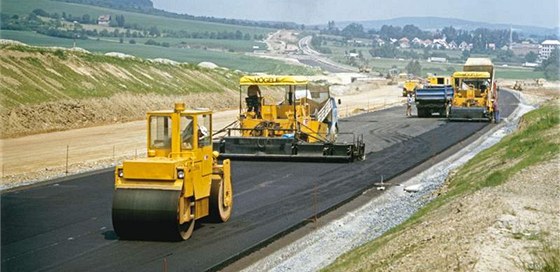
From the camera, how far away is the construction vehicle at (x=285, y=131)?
29734 millimetres

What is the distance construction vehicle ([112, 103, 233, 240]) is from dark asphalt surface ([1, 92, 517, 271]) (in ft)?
1.13

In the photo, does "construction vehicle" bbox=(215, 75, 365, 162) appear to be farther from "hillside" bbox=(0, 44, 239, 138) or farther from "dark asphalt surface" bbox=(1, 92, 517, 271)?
"hillside" bbox=(0, 44, 239, 138)

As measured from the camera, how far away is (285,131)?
3048 cm

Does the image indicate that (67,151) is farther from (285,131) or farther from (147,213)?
(147,213)

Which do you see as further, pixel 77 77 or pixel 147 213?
pixel 77 77

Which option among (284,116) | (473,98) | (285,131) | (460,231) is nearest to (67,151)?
(284,116)

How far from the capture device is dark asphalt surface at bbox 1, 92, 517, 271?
578 inches

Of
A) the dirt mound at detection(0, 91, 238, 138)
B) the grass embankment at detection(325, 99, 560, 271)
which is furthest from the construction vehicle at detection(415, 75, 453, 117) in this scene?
the grass embankment at detection(325, 99, 560, 271)

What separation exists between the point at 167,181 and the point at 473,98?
3842cm

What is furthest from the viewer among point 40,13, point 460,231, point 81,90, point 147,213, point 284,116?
point 40,13

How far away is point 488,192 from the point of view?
17594 millimetres

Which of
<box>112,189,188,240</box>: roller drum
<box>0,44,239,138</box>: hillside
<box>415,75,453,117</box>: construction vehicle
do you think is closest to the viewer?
<box>112,189,188,240</box>: roller drum

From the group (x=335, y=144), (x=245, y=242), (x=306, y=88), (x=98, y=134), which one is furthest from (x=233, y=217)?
(x=98, y=134)

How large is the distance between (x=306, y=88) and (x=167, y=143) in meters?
16.1
